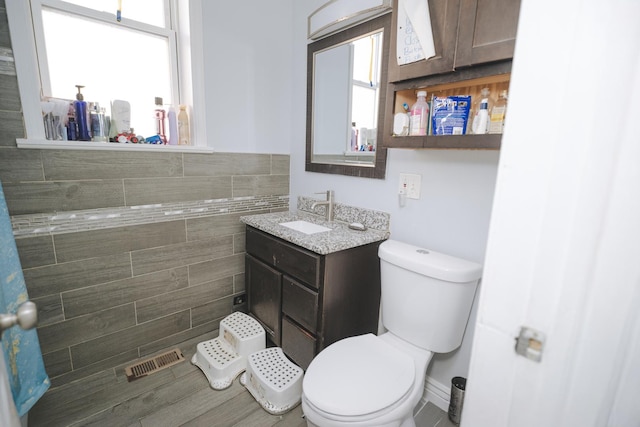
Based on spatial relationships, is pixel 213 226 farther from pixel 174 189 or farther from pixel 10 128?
pixel 10 128

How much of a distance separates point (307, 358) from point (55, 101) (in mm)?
1849

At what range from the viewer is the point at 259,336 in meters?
1.82

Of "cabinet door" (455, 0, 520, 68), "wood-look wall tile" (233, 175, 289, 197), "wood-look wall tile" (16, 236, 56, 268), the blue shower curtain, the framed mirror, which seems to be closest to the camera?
"cabinet door" (455, 0, 520, 68)

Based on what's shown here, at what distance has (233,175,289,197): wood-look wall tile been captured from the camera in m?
2.12

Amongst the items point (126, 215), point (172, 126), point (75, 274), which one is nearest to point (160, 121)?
point (172, 126)

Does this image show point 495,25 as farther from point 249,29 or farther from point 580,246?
point 249,29

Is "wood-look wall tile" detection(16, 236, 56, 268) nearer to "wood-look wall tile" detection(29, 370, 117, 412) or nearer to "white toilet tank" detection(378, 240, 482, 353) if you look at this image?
"wood-look wall tile" detection(29, 370, 117, 412)

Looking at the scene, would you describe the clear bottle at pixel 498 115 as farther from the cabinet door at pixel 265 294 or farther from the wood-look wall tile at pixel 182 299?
the wood-look wall tile at pixel 182 299

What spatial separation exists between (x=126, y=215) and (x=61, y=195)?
30 cm

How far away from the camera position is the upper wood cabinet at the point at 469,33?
97cm

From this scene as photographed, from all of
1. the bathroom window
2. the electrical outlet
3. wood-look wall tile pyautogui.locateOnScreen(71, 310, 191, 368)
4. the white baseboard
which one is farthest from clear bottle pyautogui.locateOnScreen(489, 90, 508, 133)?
wood-look wall tile pyautogui.locateOnScreen(71, 310, 191, 368)

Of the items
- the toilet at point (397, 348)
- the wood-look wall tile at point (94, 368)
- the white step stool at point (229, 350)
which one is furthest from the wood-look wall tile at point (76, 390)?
the toilet at point (397, 348)

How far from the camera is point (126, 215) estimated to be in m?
1.70

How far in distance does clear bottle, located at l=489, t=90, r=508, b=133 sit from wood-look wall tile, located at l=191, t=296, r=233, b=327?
1934 millimetres
